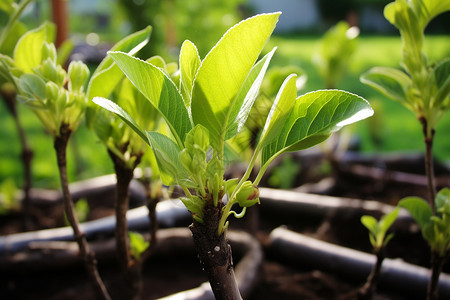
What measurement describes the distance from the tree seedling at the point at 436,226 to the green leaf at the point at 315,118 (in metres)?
0.26

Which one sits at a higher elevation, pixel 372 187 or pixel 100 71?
pixel 100 71

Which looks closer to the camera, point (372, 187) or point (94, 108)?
point (94, 108)

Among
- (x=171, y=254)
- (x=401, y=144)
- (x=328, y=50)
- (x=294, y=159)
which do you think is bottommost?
(x=401, y=144)

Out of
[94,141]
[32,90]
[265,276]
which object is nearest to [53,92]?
[32,90]

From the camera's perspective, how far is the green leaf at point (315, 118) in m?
0.47

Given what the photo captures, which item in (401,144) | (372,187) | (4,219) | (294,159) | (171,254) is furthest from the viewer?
(401,144)

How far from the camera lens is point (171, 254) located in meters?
1.07

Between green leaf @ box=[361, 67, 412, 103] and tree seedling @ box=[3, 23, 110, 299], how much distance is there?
1.48 ft

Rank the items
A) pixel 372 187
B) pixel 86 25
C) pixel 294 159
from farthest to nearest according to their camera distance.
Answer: pixel 86 25 < pixel 294 159 < pixel 372 187

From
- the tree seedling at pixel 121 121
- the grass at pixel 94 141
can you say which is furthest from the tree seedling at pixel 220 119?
the grass at pixel 94 141

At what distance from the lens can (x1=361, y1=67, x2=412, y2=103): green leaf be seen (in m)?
0.70

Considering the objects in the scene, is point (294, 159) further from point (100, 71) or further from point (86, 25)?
point (86, 25)

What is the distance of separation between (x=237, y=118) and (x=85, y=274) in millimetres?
761

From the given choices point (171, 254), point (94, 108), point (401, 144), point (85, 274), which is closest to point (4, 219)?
point (85, 274)
